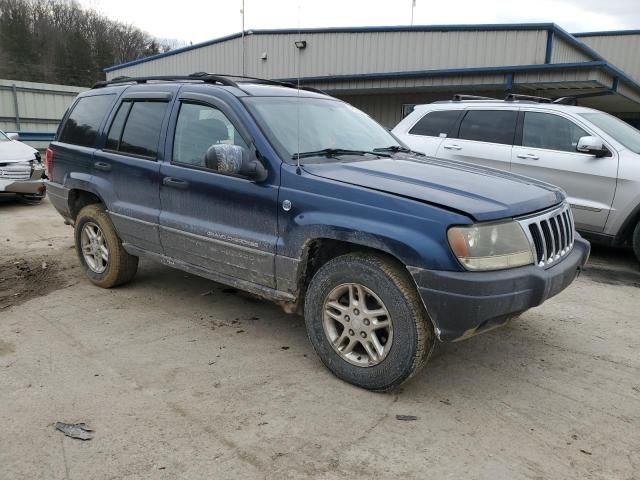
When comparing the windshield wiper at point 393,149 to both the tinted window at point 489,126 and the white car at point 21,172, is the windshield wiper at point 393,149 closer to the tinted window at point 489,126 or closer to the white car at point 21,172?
the tinted window at point 489,126

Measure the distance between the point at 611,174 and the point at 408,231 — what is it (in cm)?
440

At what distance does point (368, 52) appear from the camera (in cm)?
1691

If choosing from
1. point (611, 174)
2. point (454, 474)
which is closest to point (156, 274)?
point (454, 474)

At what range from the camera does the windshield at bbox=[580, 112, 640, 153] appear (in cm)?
647

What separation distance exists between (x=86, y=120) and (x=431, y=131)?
4.69 m

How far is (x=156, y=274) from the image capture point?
5.75 metres

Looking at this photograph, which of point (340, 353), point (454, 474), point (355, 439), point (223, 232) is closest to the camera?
point (454, 474)

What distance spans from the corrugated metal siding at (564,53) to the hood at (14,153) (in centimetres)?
1241

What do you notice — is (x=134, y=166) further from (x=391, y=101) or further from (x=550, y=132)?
(x=391, y=101)

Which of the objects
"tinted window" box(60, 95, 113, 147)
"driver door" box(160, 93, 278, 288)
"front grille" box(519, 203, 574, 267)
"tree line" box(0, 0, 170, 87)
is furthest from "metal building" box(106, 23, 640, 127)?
"tree line" box(0, 0, 170, 87)

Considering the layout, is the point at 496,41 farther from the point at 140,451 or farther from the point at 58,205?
the point at 140,451

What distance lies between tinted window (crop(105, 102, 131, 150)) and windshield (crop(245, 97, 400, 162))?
154 centimetres

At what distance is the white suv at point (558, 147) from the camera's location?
6.23 metres

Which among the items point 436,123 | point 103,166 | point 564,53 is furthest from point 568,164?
point 564,53
